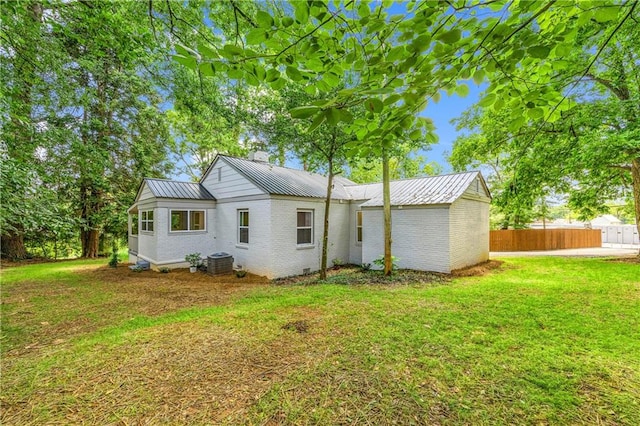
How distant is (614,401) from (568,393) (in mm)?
353

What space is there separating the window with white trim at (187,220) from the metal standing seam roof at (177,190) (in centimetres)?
64

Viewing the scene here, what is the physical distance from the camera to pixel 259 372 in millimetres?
3174

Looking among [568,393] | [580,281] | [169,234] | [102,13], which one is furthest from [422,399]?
[169,234]

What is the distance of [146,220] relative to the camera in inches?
456

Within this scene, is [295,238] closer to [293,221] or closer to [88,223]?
[293,221]

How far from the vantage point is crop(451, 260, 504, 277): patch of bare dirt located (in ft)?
30.2

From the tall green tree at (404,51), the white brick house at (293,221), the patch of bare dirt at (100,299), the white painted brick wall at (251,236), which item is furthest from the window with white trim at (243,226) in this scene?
the tall green tree at (404,51)

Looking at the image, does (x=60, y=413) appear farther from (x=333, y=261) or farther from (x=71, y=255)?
(x=71, y=255)

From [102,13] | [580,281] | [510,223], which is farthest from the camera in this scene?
[510,223]

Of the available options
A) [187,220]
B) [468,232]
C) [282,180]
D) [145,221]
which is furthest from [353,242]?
[145,221]

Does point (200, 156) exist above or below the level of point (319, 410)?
above

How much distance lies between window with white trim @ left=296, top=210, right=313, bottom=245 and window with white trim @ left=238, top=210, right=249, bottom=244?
78.0 inches

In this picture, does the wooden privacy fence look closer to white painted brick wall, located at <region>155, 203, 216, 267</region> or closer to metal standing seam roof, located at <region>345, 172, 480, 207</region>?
metal standing seam roof, located at <region>345, 172, 480, 207</region>

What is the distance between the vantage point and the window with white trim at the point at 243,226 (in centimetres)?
1043
